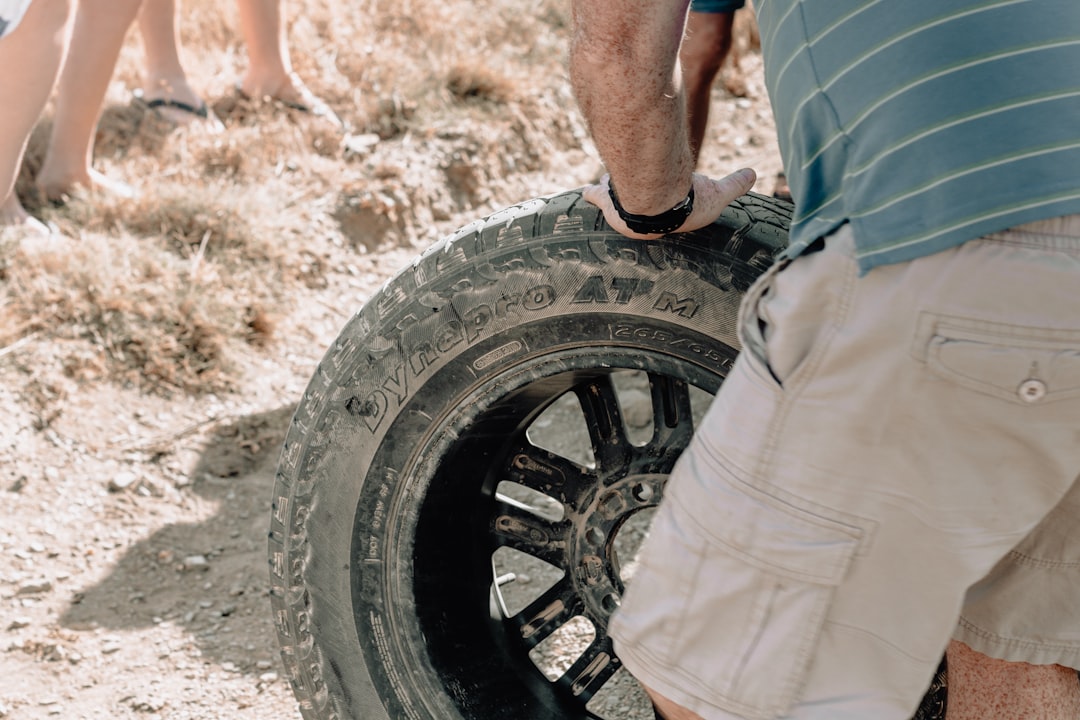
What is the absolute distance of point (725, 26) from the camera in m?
3.63

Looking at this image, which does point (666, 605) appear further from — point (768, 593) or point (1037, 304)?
point (1037, 304)

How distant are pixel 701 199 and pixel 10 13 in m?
2.39

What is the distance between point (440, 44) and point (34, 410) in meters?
3.05

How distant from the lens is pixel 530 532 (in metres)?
2.09

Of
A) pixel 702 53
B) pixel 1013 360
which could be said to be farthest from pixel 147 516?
pixel 1013 360

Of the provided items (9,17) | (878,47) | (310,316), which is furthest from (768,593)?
(310,316)

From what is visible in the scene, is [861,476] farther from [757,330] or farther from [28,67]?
[28,67]

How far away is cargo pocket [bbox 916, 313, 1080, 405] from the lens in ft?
3.93

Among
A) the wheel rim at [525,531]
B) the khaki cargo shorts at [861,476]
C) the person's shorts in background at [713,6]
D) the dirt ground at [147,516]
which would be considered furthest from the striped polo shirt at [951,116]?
the person's shorts in background at [713,6]

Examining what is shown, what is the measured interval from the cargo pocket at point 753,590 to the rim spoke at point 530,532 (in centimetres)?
68

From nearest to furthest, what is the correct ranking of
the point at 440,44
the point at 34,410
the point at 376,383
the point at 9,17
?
the point at 376,383, the point at 9,17, the point at 34,410, the point at 440,44

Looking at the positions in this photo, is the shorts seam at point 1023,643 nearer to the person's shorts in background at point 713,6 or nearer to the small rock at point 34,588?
the small rock at point 34,588

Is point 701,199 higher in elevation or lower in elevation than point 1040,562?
higher

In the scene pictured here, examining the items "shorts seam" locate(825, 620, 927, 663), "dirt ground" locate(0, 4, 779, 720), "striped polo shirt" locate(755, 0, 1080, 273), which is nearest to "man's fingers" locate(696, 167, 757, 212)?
"striped polo shirt" locate(755, 0, 1080, 273)
